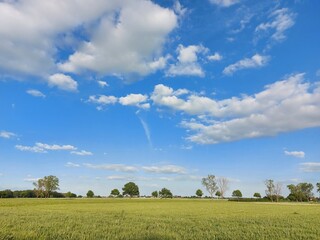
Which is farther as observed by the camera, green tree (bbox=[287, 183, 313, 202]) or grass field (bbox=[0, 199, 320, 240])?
green tree (bbox=[287, 183, 313, 202])

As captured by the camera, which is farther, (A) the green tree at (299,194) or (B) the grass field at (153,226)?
(A) the green tree at (299,194)

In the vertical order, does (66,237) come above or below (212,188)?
below

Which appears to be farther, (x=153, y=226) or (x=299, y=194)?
(x=299, y=194)

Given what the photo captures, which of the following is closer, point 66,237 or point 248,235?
point 66,237

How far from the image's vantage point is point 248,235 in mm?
15742

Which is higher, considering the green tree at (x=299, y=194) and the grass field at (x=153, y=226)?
the green tree at (x=299, y=194)

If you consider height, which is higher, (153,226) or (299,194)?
(299,194)

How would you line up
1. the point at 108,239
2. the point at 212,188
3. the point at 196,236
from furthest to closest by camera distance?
the point at 212,188 → the point at 196,236 → the point at 108,239

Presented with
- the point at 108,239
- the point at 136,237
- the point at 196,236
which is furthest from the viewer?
the point at 196,236

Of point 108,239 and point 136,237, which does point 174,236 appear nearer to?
point 136,237

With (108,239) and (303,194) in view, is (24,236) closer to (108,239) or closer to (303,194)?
(108,239)

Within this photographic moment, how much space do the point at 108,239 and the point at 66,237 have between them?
1877mm

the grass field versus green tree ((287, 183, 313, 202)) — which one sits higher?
green tree ((287, 183, 313, 202))

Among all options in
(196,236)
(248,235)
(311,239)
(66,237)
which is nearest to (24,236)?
(66,237)
